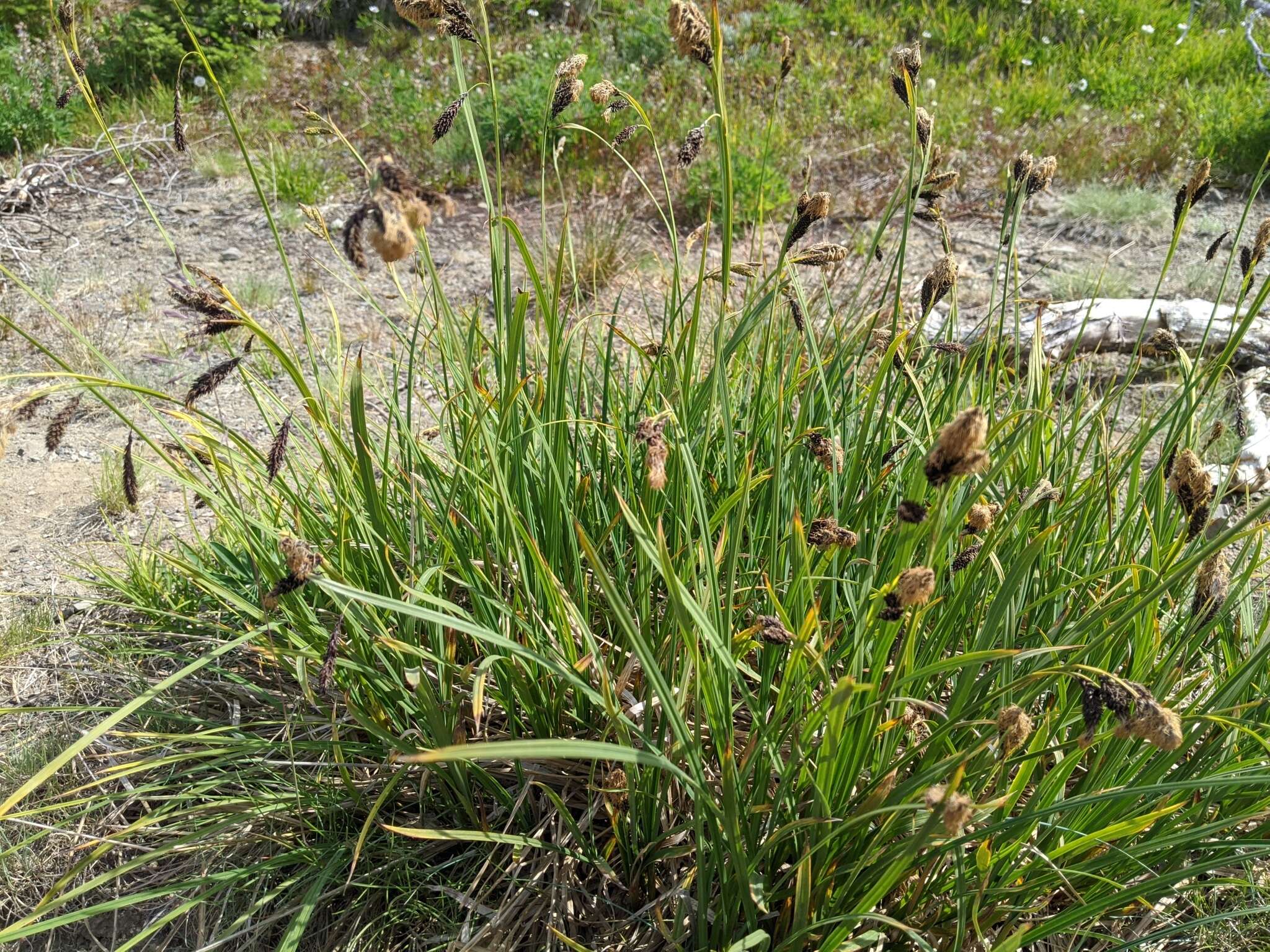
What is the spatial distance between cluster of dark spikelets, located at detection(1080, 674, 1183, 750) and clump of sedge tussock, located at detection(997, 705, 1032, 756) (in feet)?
0.22

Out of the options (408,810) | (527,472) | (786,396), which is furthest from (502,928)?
(786,396)

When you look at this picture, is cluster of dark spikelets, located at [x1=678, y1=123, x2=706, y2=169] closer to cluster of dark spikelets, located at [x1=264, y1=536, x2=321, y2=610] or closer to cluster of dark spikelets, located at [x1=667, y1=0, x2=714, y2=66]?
cluster of dark spikelets, located at [x1=667, y1=0, x2=714, y2=66]

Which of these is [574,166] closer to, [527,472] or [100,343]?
[100,343]

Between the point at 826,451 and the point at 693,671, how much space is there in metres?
0.44

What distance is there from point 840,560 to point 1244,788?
0.74 m

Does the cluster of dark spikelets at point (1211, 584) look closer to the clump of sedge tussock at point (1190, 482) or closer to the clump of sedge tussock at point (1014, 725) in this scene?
the clump of sedge tussock at point (1190, 482)

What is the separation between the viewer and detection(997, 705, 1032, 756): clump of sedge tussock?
3.58ft

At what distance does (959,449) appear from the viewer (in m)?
0.91

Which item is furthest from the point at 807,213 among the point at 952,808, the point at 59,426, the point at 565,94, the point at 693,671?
the point at 59,426

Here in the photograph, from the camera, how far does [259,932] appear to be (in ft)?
5.74

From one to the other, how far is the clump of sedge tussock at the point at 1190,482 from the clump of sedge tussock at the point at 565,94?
1042mm

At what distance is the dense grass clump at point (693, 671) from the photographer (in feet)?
4.36

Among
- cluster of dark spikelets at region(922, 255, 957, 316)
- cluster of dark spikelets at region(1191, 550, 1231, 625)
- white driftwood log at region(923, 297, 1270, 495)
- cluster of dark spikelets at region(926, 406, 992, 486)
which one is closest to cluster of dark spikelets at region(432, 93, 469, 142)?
cluster of dark spikelets at region(922, 255, 957, 316)

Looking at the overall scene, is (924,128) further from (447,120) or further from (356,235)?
(356,235)
